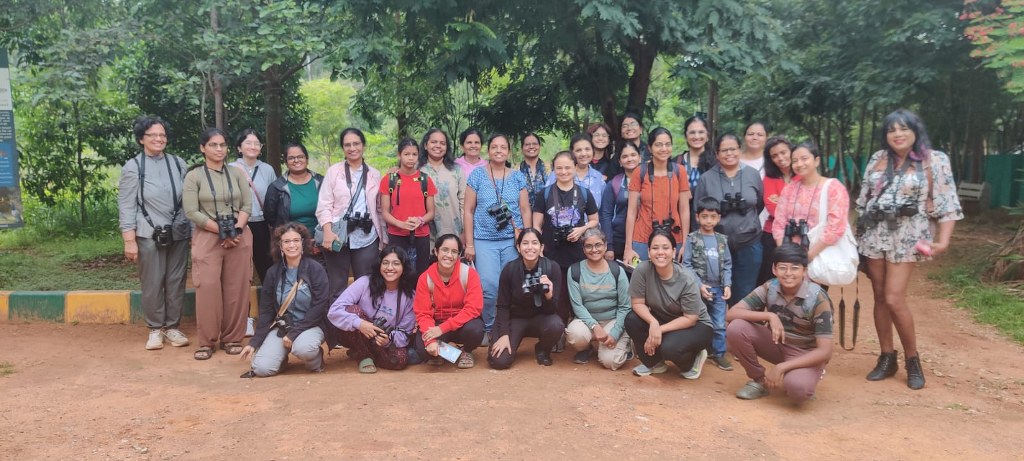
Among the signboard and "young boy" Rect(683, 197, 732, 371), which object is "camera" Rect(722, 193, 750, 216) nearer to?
"young boy" Rect(683, 197, 732, 371)

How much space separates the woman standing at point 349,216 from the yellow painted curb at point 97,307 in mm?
2071

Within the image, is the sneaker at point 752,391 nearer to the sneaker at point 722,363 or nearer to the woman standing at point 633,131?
the sneaker at point 722,363

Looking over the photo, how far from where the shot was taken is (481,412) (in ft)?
12.1

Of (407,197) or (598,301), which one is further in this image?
(407,197)

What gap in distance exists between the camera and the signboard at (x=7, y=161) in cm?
622

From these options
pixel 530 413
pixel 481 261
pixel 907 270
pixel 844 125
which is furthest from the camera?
pixel 844 125

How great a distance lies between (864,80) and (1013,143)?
8.50 m

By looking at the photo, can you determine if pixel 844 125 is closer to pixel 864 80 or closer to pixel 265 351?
pixel 864 80

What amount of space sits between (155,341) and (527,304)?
2.89 m

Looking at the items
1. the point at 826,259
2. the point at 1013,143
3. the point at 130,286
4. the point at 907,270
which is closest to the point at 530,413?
the point at 826,259

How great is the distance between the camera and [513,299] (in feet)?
15.9

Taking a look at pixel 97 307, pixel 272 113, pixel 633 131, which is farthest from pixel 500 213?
pixel 272 113

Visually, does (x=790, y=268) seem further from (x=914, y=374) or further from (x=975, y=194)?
(x=975, y=194)

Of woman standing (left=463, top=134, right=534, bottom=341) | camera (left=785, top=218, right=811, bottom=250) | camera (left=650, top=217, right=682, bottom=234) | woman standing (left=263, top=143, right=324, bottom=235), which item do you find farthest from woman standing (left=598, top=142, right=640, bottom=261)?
woman standing (left=263, top=143, right=324, bottom=235)
